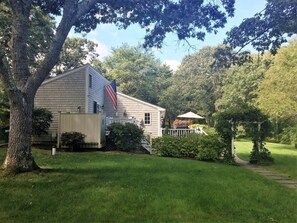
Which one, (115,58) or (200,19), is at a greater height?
(115,58)

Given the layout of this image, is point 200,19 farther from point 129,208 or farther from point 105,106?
point 105,106

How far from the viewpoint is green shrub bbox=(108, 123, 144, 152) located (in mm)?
15672

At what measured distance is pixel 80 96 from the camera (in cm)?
1806

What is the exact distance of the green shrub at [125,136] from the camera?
1567 cm

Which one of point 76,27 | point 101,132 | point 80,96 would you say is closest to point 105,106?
point 80,96

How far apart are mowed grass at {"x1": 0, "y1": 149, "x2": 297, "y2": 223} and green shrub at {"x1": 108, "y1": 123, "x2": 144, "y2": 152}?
20.8ft

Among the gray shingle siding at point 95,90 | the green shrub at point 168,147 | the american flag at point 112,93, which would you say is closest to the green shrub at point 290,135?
the green shrub at point 168,147

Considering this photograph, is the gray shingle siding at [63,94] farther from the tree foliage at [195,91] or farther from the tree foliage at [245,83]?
the tree foliage at [245,83]

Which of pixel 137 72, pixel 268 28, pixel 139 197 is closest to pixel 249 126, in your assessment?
pixel 268 28

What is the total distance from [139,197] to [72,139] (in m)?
9.01

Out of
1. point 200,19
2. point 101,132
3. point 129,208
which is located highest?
point 200,19

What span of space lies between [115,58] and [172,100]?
42.3 feet

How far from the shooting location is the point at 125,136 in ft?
51.7

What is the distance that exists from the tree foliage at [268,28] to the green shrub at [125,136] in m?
7.11
